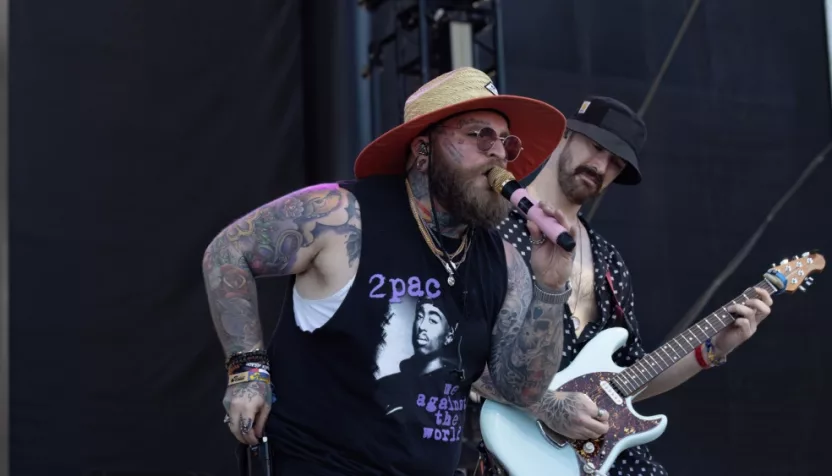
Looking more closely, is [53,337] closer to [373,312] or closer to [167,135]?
[167,135]

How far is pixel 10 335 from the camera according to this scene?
446 cm

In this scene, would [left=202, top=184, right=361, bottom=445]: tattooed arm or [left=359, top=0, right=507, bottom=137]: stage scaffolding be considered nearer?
[left=202, top=184, right=361, bottom=445]: tattooed arm

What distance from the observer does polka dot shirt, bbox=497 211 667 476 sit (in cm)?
367

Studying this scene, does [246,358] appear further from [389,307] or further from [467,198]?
[467,198]

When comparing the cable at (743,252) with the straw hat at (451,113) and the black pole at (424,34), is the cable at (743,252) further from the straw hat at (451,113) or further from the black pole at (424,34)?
the straw hat at (451,113)

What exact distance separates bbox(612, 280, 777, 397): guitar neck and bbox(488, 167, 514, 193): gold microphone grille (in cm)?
143

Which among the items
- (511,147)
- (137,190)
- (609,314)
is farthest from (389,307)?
(137,190)

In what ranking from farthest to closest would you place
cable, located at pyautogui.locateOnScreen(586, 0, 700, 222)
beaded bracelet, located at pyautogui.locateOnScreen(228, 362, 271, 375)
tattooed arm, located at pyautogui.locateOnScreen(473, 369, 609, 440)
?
cable, located at pyautogui.locateOnScreen(586, 0, 700, 222) → tattooed arm, located at pyautogui.locateOnScreen(473, 369, 609, 440) → beaded bracelet, located at pyautogui.locateOnScreen(228, 362, 271, 375)

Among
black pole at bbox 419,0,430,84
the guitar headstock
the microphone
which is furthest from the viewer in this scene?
black pole at bbox 419,0,430,84

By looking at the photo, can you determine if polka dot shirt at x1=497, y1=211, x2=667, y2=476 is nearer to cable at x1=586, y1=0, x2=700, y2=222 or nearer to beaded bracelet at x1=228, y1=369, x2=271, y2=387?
beaded bracelet at x1=228, y1=369, x2=271, y2=387

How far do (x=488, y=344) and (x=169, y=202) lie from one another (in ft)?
8.58

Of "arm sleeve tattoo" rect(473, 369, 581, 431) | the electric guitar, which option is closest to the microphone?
"arm sleeve tattoo" rect(473, 369, 581, 431)

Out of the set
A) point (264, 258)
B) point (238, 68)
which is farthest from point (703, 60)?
point (264, 258)

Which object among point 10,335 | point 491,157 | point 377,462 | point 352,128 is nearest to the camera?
point 377,462
